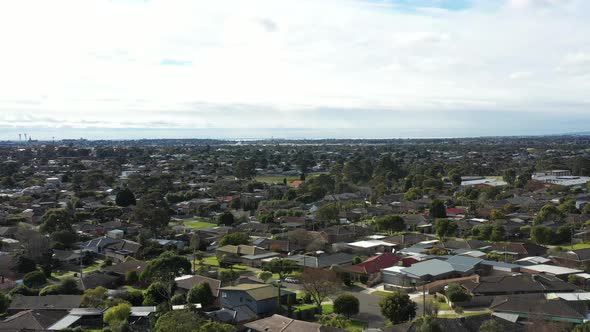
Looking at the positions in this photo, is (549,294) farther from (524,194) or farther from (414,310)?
(524,194)

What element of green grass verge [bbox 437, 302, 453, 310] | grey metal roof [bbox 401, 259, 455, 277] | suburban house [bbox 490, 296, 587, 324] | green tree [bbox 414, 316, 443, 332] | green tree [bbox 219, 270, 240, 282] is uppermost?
green tree [bbox 414, 316, 443, 332]

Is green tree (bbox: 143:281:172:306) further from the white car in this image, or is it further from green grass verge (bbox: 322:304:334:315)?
green grass verge (bbox: 322:304:334:315)

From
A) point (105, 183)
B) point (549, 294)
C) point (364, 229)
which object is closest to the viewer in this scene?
point (549, 294)

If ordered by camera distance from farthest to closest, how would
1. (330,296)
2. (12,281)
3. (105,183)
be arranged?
(105,183), (12,281), (330,296)

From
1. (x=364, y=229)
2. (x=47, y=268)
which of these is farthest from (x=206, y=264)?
(x=364, y=229)

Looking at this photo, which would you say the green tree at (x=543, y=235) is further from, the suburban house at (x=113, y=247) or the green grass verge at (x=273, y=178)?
the green grass verge at (x=273, y=178)

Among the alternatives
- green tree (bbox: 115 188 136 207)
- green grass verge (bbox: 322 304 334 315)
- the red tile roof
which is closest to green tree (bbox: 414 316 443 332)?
green grass verge (bbox: 322 304 334 315)

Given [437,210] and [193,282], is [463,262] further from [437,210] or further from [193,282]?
[437,210]
